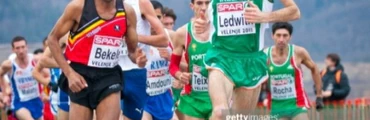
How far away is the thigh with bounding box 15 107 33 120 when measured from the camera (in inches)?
934

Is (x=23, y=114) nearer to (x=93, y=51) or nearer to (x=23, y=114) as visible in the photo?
(x=23, y=114)

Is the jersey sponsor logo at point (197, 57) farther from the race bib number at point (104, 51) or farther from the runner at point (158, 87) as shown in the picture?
the race bib number at point (104, 51)

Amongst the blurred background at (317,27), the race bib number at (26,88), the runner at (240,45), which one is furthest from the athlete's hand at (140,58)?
the blurred background at (317,27)

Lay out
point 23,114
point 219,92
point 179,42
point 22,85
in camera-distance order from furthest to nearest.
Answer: point 22,85, point 23,114, point 179,42, point 219,92

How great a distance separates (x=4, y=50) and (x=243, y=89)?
15987mm

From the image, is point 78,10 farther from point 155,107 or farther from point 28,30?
point 28,30

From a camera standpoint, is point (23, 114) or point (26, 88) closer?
point (23, 114)

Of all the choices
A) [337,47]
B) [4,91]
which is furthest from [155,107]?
[337,47]

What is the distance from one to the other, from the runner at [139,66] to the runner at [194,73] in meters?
0.82

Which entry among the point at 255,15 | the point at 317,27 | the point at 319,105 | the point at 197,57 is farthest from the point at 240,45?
the point at 317,27

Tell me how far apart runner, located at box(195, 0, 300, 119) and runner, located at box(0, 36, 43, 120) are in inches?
428

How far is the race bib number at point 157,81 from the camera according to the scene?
53.3 ft

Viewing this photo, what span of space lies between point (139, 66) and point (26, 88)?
991cm

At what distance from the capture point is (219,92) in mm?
12734
